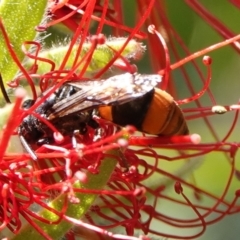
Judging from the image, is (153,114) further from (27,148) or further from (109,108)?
(27,148)

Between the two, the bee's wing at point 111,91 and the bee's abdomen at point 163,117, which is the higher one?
the bee's wing at point 111,91

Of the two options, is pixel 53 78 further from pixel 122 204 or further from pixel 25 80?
pixel 122 204

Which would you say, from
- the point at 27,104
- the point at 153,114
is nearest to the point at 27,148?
the point at 27,104

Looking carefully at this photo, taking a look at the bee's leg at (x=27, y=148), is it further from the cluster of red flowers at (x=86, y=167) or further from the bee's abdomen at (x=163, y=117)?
the bee's abdomen at (x=163, y=117)

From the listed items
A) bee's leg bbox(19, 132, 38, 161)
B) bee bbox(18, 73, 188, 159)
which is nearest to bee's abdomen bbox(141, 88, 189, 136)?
bee bbox(18, 73, 188, 159)

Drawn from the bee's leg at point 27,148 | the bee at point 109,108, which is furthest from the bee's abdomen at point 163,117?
the bee's leg at point 27,148

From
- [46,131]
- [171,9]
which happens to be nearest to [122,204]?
[46,131]

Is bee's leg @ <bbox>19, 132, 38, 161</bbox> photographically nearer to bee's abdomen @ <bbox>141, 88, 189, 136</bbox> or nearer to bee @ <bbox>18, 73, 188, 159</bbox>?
bee @ <bbox>18, 73, 188, 159</bbox>
